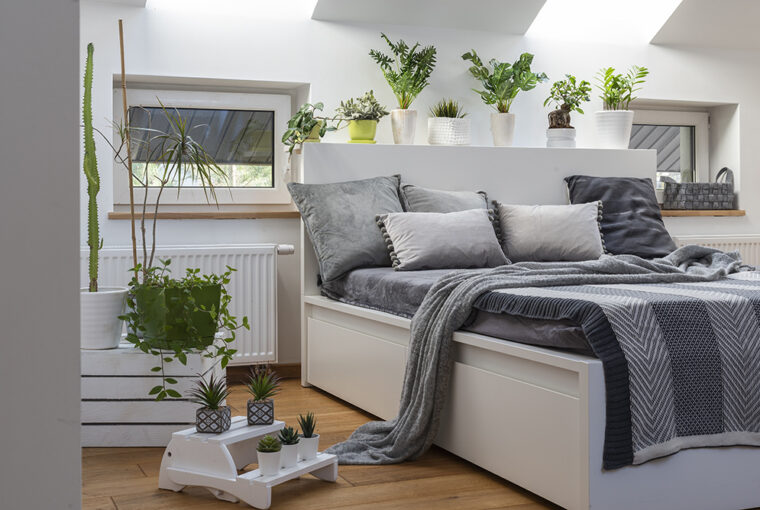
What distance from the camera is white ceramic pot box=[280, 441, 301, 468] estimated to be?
2162 mm

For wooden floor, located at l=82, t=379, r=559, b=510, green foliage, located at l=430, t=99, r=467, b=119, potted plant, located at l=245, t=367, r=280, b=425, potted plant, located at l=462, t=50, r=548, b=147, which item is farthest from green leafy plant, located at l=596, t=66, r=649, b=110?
potted plant, located at l=245, t=367, r=280, b=425

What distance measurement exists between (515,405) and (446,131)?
6.66ft

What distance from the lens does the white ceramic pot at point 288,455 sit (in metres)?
2.16

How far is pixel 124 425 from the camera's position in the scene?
273 cm

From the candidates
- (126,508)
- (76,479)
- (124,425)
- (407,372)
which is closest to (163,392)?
(124,425)

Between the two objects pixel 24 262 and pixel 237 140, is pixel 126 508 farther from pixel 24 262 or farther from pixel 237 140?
pixel 237 140

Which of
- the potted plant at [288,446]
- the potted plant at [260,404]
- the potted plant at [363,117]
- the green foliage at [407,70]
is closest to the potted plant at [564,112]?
the green foliage at [407,70]

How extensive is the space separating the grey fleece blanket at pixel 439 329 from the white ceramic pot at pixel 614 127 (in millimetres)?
1689

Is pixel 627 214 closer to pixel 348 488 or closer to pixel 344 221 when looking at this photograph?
pixel 344 221

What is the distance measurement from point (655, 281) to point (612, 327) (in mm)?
679

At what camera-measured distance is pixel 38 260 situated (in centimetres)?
99

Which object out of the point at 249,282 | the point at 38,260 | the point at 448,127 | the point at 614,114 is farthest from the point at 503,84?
the point at 38,260

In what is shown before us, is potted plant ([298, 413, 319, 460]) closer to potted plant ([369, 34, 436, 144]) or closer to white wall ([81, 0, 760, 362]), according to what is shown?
white wall ([81, 0, 760, 362])

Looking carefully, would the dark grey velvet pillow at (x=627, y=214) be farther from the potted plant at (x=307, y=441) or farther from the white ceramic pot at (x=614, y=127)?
the potted plant at (x=307, y=441)
